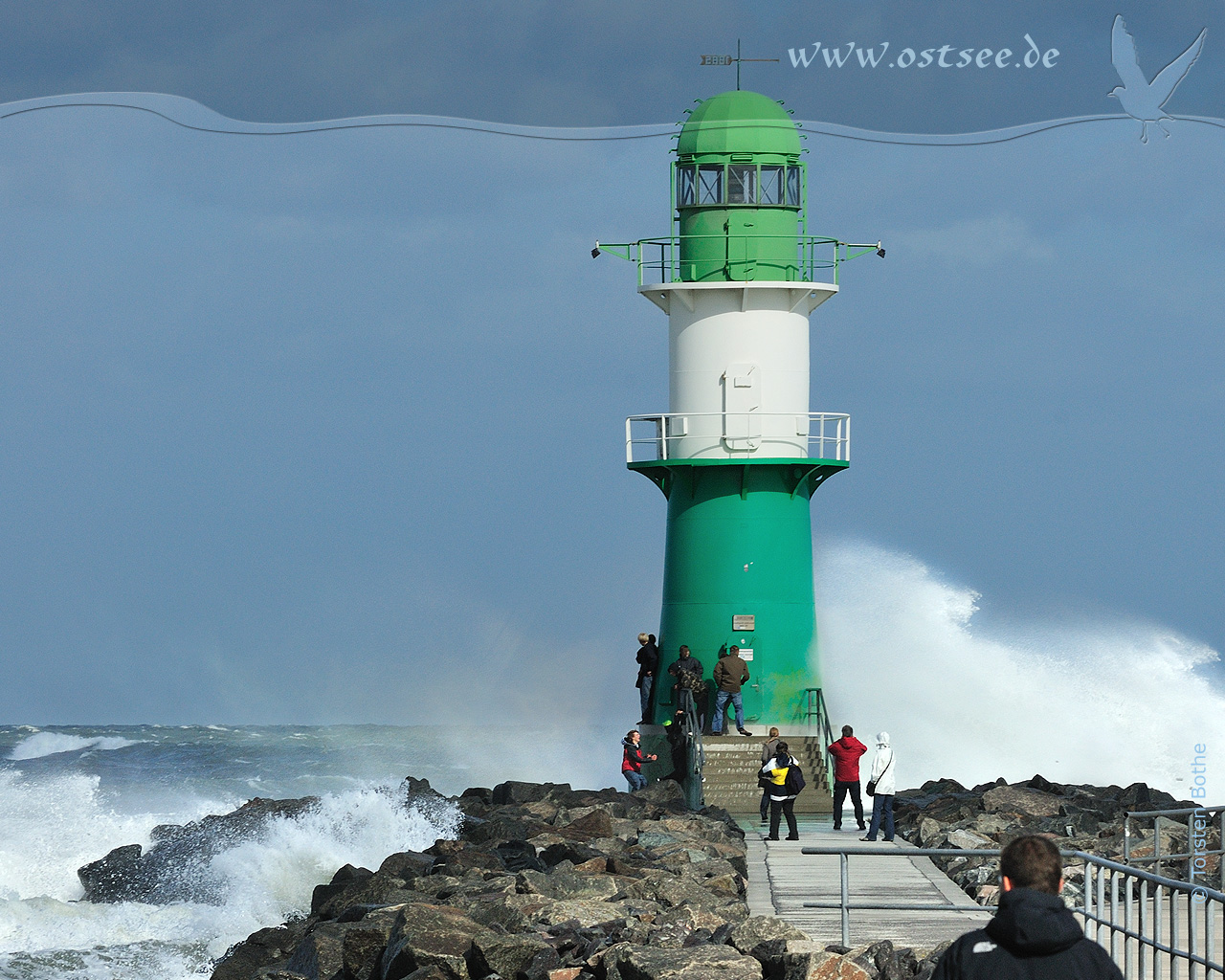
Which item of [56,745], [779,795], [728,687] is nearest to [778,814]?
[779,795]

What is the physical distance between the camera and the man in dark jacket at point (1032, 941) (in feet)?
16.7

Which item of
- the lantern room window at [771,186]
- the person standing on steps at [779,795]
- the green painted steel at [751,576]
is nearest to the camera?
the person standing on steps at [779,795]

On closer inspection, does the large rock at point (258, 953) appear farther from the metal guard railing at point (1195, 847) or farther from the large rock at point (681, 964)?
the metal guard railing at point (1195, 847)

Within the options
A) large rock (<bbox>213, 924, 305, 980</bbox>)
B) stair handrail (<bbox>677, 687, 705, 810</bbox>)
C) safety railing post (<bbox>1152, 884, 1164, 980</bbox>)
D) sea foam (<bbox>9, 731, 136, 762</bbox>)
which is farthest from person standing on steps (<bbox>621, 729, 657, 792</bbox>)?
sea foam (<bbox>9, 731, 136, 762</bbox>)

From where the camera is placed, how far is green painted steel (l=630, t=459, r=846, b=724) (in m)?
22.0

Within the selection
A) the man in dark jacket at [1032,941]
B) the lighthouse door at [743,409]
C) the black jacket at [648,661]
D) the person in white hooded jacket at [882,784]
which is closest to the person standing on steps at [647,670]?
the black jacket at [648,661]

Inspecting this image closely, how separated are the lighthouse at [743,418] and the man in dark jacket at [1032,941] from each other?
16833 mm

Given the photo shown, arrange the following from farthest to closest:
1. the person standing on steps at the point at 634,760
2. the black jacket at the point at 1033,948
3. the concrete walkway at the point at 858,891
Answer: the person standing on steps at the point at 634,760 < the concrete walkway at the point at 858,891 < the black jacket at the point at 1033,948

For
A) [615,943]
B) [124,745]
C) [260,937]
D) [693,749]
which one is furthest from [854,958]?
[124,745]

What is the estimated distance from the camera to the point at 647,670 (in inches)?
886

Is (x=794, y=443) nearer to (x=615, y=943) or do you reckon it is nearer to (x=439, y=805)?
(x=439, y=805)

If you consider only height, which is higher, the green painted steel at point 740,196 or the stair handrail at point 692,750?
the green painted steel at point 740,196

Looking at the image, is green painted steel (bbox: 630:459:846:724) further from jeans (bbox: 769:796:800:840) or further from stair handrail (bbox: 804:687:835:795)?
jeans (bbox: 769:796:800:840)

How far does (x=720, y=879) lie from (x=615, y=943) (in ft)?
9.55
